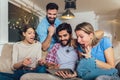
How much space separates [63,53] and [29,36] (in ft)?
1.41

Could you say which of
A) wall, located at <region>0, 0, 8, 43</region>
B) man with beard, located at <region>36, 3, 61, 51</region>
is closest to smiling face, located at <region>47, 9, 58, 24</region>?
man with beard, located at <region>36, 3, 61, 51</region>

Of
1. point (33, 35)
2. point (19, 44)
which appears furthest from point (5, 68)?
point (33, 35)

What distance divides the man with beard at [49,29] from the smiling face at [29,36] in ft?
0.30

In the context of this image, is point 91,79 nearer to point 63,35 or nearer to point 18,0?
point 63,35

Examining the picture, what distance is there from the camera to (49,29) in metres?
2.23

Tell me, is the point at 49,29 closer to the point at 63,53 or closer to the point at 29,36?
the point at 29,36

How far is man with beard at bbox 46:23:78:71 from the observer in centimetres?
201

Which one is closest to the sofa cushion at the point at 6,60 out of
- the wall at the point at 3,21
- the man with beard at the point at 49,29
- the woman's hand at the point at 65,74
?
the man with beard at the point at 49,29

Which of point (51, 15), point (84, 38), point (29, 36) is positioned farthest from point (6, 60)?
point (84, 38)

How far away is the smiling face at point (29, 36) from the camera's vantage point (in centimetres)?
224

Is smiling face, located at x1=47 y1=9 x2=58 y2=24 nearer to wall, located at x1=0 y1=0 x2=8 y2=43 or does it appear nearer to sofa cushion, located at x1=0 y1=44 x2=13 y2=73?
sofa cushion, located at x1=0 y1=44 x2=13 y2=73

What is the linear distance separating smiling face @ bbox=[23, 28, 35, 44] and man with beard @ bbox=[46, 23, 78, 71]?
0.97ft

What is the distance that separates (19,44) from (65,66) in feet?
1.84

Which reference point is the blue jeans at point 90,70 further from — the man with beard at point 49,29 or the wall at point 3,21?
the wall at point 3,21
